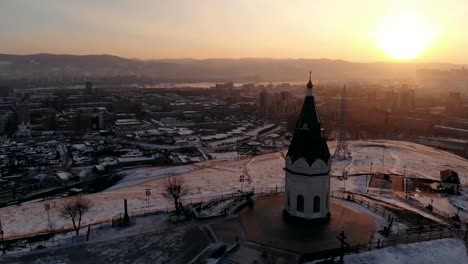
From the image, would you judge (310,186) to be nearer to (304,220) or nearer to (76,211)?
(304,220)

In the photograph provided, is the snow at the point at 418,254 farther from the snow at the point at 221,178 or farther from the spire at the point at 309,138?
the snow at the point at 221,178

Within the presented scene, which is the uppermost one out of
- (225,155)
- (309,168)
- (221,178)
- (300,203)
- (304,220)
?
(309,168)

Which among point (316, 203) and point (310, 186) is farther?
point (316, 203)

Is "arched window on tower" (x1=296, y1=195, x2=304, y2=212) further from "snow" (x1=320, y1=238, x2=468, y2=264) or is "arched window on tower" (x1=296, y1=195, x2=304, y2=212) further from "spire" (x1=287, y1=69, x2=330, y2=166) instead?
"snow" (x1=320, y1=238, x2=468, y2=264)

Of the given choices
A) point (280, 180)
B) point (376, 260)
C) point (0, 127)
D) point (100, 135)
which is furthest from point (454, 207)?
point (0, 127)

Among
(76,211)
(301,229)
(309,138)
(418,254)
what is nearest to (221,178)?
(76,211)

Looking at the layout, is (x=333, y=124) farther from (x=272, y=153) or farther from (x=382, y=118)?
(x=272, y=153)

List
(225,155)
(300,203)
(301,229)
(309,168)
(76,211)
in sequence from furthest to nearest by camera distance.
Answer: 1. (225,155)
2. (76,211)
3. (300,203)
4. (309,168)
5. (301,229)

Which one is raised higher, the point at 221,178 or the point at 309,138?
the point at 309,138

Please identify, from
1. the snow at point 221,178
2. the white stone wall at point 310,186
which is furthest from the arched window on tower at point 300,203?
the snow at point 221,178
